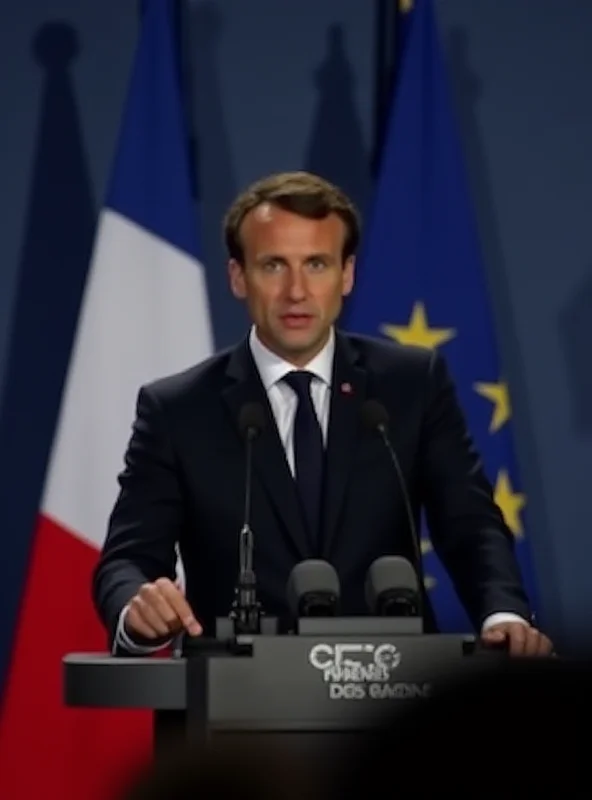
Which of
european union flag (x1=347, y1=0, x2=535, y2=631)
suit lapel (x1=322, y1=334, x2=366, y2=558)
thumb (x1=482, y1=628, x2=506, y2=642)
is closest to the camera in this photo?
thumb (x1=482, y1=628, x2=506, y2=642)

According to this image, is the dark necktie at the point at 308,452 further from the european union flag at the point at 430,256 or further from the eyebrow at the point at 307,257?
the european union flag at the point at 430,256

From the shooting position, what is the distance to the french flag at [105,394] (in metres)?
4.36

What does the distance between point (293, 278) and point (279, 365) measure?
0.16 m

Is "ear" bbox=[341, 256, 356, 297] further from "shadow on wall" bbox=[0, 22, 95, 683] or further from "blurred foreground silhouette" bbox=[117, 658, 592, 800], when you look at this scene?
"blurred foreground silhouette" bbox=[117, 658, 592, 800]

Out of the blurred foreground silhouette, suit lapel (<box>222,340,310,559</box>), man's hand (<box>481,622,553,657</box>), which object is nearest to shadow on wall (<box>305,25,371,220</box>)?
suit lapel (<box>222,340,310,559</box>)

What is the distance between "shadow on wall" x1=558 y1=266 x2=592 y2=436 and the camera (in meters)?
4.79

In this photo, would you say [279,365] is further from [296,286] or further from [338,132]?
[338,132]

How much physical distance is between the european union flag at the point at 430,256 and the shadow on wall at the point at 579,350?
13.7 inches

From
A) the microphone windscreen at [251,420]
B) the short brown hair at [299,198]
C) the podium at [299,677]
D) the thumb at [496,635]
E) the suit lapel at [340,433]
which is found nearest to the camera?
the podium at [299,677]

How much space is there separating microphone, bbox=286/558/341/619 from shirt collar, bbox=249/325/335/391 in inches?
29.4

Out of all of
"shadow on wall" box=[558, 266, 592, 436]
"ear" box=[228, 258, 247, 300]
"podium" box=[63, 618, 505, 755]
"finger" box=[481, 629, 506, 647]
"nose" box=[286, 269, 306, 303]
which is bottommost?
"podium" box=[63, 618, 505, 755]

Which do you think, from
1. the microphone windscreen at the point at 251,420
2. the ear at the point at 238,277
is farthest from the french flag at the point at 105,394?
the microphone windscreen at the point at 251,420

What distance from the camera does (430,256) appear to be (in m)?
4.57

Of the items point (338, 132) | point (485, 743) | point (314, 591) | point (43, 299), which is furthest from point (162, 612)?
point (338, 132)
